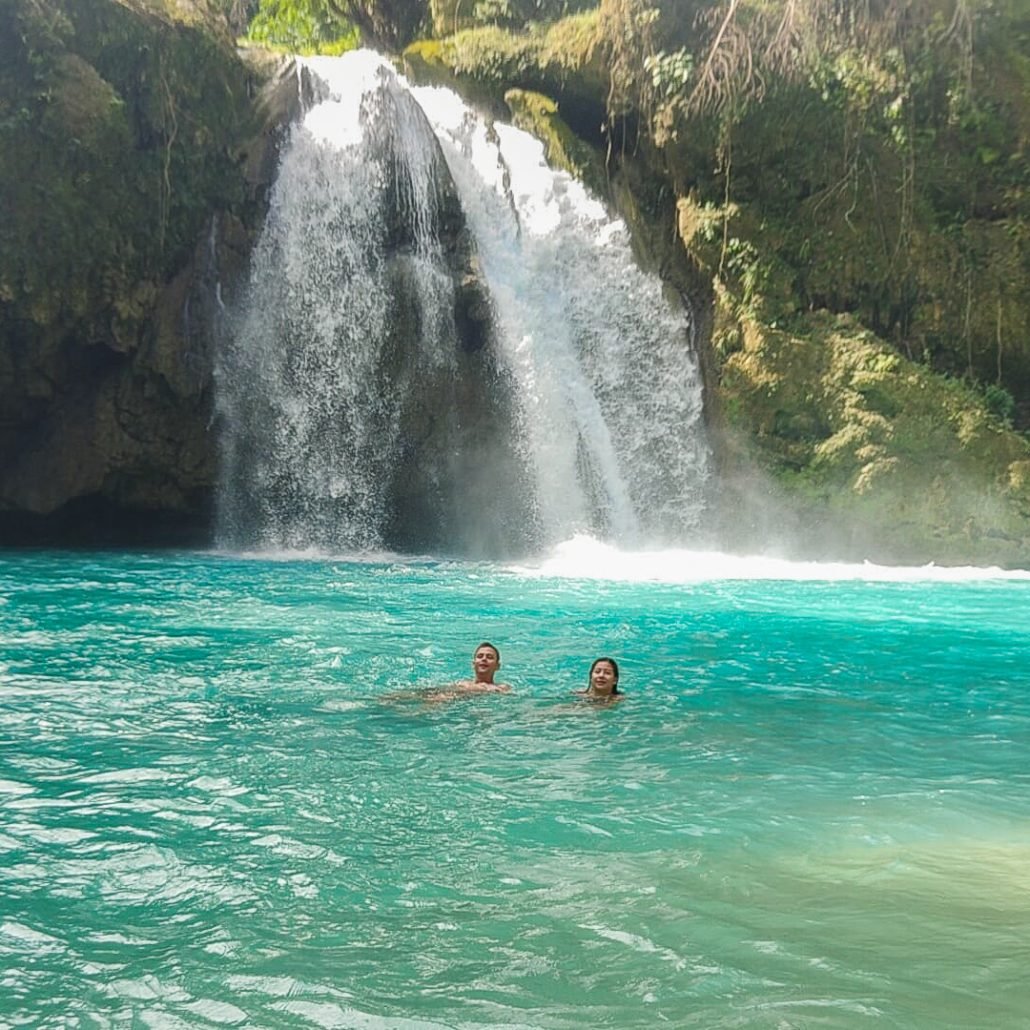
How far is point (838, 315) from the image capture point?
66.9ft

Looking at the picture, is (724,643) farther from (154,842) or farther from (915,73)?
(915,73)

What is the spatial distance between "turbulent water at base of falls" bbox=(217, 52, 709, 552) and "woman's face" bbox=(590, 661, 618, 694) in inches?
522

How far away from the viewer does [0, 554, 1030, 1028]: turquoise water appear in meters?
3.37

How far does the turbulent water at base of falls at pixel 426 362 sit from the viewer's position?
811 inches

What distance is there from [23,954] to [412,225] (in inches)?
727

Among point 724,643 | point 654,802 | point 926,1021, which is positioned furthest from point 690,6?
point 926,1021

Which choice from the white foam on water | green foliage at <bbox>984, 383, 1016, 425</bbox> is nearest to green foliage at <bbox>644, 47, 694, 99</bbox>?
green foliage at <bbox>984, 383, 1016, 425</bbox>

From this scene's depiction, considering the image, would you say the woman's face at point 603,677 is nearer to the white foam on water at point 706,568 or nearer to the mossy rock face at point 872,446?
the white foam on water at point 706,568

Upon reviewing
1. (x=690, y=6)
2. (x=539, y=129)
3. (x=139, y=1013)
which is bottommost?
(x=139, y=1013)

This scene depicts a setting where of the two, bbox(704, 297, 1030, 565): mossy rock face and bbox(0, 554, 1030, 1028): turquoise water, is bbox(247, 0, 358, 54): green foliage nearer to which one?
bbox(704, 297, 1030, 565): mossy rock face

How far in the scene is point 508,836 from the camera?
4.75 meters

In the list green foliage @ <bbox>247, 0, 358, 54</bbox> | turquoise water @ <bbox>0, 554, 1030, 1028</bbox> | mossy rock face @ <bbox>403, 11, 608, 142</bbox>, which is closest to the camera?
turquoise water @ <bbox>0, 554, 1030, 1028</bbox>

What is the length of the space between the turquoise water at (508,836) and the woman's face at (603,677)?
8.8 inches

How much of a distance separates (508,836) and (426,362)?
16.8 meters
